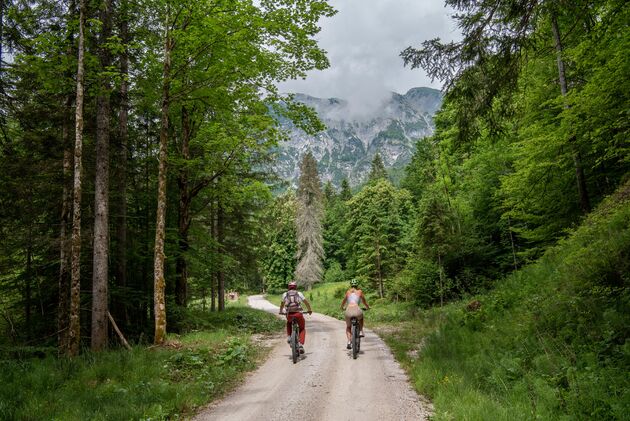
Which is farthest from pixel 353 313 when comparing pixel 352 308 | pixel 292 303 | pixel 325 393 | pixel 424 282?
pixel 424 282

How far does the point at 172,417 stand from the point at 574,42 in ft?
63.3

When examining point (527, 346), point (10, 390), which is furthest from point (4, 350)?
point (527, 346)

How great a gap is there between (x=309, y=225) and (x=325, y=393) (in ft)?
154

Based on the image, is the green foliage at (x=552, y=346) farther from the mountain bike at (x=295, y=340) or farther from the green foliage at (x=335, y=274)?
the green foliage at (x=335, y=274)

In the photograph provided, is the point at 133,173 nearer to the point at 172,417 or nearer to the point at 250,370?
the point at 250,370

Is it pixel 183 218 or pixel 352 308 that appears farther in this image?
pixel 183 218

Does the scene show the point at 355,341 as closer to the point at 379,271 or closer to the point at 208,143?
the point at 208,143

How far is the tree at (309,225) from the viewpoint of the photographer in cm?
5394

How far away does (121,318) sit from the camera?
54.4 ft

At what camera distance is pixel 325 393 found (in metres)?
7.47

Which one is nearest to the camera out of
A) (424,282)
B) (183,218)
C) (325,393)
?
(325,393)

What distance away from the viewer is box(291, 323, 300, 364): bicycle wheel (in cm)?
1035

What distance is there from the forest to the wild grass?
1556mm

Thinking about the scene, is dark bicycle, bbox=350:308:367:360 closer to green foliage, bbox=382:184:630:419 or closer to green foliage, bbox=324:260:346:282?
green foliage, bbox=382:184:630:419
